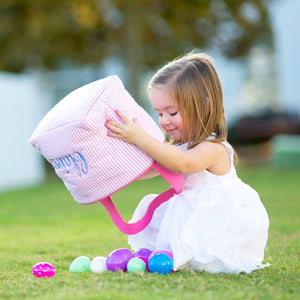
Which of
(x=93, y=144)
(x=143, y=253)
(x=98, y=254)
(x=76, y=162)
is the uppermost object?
(x=93, y=144)

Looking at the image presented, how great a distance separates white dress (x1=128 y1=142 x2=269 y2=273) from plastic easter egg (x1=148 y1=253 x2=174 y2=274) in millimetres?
47

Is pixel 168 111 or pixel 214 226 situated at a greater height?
pixel 168 111

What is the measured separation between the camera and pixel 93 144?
3.16 meters

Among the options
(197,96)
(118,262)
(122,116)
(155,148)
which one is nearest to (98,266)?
(118,262)

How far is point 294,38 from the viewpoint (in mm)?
21125

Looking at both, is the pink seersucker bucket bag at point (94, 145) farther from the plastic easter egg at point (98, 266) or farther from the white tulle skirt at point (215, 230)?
the plastic easter egg at point (98, 266)

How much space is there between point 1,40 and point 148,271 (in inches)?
711

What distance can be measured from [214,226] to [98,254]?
3.77 feet

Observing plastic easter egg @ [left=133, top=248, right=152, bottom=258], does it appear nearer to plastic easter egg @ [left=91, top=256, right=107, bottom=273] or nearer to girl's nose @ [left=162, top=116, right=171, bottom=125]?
plastic easter egg @ [left=91, top=256, right=107, bottom=273]

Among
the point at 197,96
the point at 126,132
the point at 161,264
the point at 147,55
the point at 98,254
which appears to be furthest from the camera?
the point at 147,55

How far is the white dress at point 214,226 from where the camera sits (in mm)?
3211

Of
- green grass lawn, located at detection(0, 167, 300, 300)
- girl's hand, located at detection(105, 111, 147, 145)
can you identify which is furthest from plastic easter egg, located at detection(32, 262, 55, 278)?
girl's hand, located at detection(105, 111, 147, 145)

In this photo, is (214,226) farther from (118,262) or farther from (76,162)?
(76,162)

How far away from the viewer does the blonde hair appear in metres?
3.40
